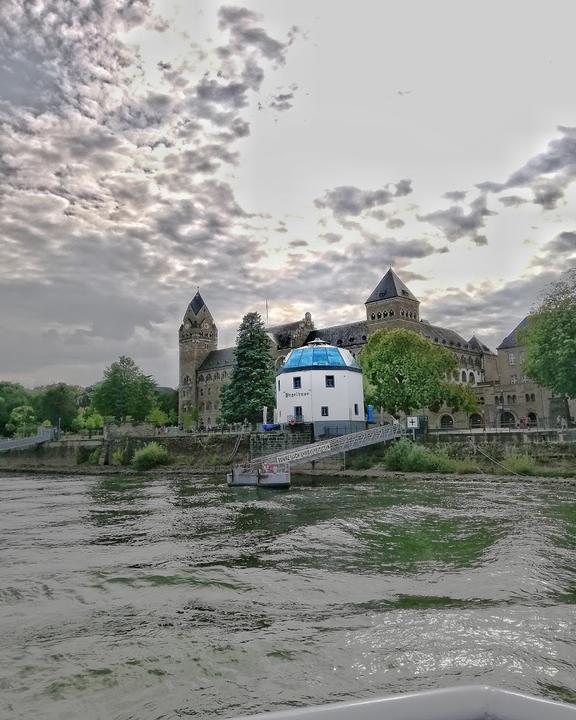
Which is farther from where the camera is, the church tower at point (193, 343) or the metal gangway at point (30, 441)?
the church tower at point (193, 343)

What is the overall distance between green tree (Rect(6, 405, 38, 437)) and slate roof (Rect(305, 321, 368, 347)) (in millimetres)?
51246

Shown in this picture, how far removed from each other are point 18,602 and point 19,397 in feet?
363

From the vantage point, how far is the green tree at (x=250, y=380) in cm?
6134

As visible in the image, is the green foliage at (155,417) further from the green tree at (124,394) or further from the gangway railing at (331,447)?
the gangway railing at (331,447)

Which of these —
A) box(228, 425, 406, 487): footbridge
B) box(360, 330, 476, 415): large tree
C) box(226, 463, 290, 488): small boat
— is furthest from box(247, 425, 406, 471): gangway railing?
box(360, 330, 476, 415): large tree

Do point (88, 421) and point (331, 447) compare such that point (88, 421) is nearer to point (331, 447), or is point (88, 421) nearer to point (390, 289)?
point (390, 289)

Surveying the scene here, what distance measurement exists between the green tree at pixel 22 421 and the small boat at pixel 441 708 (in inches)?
3872

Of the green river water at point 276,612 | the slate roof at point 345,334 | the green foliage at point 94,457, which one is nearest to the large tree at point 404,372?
the green foliage at point 94,457

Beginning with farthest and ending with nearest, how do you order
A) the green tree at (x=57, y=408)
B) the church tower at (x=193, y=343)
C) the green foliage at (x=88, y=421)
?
the church tower at (x=193, y=343)
the green tree at (x=57, y=408)
the green foliage at (x=88, y=421)

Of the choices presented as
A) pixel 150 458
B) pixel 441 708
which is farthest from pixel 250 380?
pixel 441 708

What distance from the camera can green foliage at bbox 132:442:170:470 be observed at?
50438 millimetres

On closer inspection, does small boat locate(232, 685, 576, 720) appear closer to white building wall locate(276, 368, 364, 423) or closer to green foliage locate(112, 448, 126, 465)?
white building wall locate(276, 368, 364, 423)

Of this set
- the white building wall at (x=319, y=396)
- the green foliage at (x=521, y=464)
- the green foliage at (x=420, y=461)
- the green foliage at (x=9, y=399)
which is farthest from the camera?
the green foliage at (x=9, y=399)

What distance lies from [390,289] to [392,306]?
319cm
